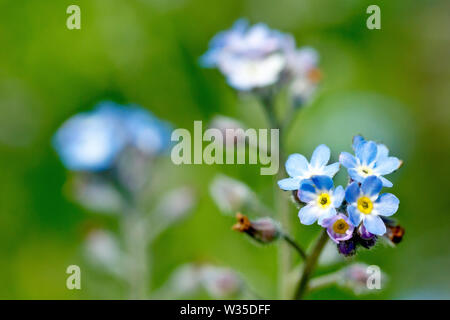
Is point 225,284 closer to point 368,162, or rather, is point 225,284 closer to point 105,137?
point 368,162

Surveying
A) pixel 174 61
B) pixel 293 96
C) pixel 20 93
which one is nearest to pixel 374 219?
pixel 293 96

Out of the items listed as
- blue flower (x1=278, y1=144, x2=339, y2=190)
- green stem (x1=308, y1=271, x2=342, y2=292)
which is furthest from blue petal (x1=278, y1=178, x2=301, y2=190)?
green stem (x1=308, y1=271, x2=342, y2=292)

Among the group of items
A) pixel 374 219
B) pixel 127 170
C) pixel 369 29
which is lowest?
pixel 374 219

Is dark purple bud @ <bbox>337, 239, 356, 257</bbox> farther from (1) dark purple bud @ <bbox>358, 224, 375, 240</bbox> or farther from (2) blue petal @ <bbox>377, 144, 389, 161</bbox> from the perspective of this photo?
(2) blue petal @ <bbox>377, 144, 389, 161</bbox>

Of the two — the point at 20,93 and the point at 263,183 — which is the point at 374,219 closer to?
the point at 263,183

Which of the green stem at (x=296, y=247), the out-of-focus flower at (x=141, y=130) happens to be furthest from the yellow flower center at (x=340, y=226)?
the out-of-focus flower at (x=141, y=130)

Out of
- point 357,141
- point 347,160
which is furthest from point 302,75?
point 347,160
